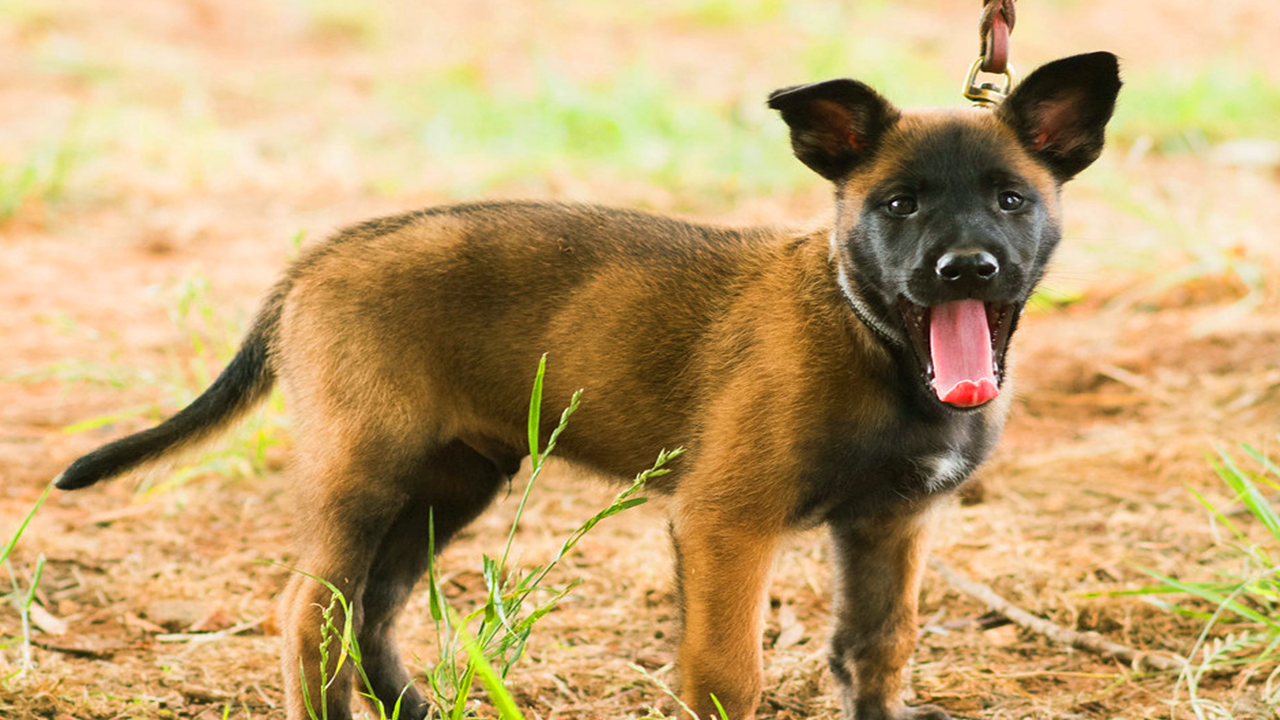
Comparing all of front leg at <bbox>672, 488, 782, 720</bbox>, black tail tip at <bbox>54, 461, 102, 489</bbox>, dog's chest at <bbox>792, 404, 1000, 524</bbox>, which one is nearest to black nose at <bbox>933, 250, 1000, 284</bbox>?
dog's chest at <bbox>792, 404, 1000, 524</bbox>

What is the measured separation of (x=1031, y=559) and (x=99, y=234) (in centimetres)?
533

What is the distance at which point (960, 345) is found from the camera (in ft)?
9.08

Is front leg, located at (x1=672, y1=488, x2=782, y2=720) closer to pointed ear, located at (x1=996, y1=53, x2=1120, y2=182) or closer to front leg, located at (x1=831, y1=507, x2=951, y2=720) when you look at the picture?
front leg, located at (x1=831, y1=507, x2=951, y2=720)

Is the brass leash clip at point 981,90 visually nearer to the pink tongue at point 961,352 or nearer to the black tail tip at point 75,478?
the pink tongue at point 961,352

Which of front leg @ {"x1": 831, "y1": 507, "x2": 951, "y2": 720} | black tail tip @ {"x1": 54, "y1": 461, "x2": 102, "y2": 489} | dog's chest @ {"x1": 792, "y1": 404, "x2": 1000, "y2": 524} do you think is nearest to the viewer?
dog's chest @ {"x1": 792, "y1": 404, "x2": 1000, "y2": 524}

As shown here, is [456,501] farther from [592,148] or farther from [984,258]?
[592,148]

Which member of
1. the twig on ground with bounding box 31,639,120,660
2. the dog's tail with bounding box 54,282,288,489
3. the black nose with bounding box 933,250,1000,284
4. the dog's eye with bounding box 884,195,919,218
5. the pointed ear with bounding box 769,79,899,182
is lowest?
the twig on ground with bounding box 31,639,120,660

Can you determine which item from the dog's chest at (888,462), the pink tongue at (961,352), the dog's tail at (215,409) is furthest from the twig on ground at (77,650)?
the pink tongue at (961,352)

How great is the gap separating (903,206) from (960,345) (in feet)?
1.09

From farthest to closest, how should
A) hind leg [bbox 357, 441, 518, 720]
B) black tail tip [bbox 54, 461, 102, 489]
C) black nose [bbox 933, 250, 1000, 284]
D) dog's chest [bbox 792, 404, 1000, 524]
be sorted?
1. hind leg [bbox 357, 441, 518, 720]
2. black tail tip [bbox 54, 461, 102, 489]
3. dog's chest [bbox 792, 404, 1000, 524]
4. black nose [bbox 933, 250, 1000, 284]

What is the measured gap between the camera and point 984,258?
264cm

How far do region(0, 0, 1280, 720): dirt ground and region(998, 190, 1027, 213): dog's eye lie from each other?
56 centimetres

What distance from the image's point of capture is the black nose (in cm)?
264

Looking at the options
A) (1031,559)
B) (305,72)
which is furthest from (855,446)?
(305,72)
